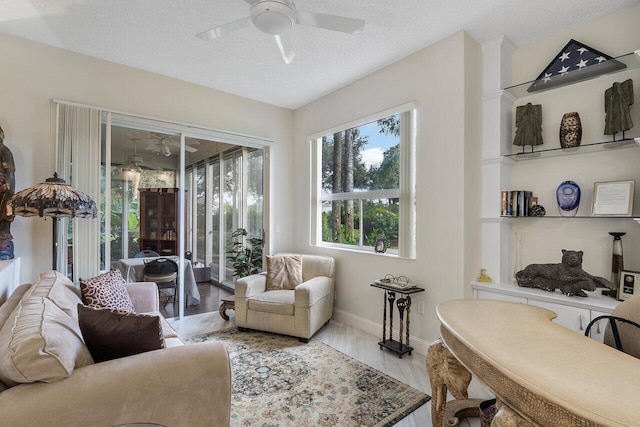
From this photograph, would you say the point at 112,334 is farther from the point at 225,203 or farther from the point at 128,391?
the point at 225,203

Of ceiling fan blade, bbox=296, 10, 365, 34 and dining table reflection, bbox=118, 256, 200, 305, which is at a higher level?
ceiling fan blade, bbox=296, 10, 365, 34

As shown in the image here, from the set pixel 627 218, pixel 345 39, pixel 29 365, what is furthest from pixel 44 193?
pixel 627 218

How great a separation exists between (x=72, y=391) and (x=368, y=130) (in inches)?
132

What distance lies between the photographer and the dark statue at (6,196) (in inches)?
97.7

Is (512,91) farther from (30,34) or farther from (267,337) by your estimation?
(30,34)

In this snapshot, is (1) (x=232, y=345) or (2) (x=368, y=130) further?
(2) (x=368, y=130)

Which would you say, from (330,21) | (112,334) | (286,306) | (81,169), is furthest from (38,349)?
(81,169)

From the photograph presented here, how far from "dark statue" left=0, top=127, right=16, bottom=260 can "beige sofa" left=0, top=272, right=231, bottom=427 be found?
1402 mm

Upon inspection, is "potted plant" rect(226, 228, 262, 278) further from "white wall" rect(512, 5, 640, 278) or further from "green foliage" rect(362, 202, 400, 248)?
"white wall" rect(512, 5, 640, 278)

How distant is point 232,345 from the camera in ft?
10.0

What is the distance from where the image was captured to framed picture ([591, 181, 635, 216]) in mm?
2217

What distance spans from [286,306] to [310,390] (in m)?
1.00

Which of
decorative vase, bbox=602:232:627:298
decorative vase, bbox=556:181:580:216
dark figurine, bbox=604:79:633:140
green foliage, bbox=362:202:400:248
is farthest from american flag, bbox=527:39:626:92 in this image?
green foliage, bbox=362:202:400:248

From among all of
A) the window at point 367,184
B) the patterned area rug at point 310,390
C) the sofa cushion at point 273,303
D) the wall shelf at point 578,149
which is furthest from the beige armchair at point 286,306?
the wall shelf at point 578,149
